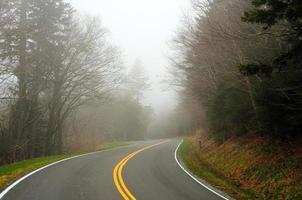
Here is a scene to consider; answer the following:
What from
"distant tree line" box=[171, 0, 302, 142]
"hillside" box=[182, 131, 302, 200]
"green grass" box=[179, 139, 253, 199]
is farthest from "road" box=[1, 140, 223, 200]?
"distant tree line" box=[171, 0, 302, 142]

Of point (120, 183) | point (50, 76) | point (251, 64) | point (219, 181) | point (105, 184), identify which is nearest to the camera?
point (251, 64)

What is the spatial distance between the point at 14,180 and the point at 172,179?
18.9ft

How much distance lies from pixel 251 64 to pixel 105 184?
20.4 ft

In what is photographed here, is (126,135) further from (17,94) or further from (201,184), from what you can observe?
(201,184)

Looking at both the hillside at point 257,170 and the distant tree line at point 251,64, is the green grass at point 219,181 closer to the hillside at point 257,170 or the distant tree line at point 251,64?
the hillside at point 257,170

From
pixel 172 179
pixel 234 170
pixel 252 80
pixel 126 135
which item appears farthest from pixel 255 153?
pixel 126 135

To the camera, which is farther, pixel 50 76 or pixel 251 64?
pixel 50 76

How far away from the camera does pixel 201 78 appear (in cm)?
2708

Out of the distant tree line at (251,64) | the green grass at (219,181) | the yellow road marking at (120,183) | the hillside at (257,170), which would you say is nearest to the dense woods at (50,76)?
the distant tree line at (251,64)

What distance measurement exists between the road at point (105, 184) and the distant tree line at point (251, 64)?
423cm

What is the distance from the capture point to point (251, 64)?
421 inches

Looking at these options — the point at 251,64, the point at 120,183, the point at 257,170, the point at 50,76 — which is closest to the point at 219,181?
the point at 257,170

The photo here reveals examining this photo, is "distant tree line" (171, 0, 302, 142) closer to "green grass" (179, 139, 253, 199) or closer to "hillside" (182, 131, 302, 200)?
"hillside" (182, 131, 302, 200)

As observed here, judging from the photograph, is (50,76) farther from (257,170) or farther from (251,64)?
(251,64)
